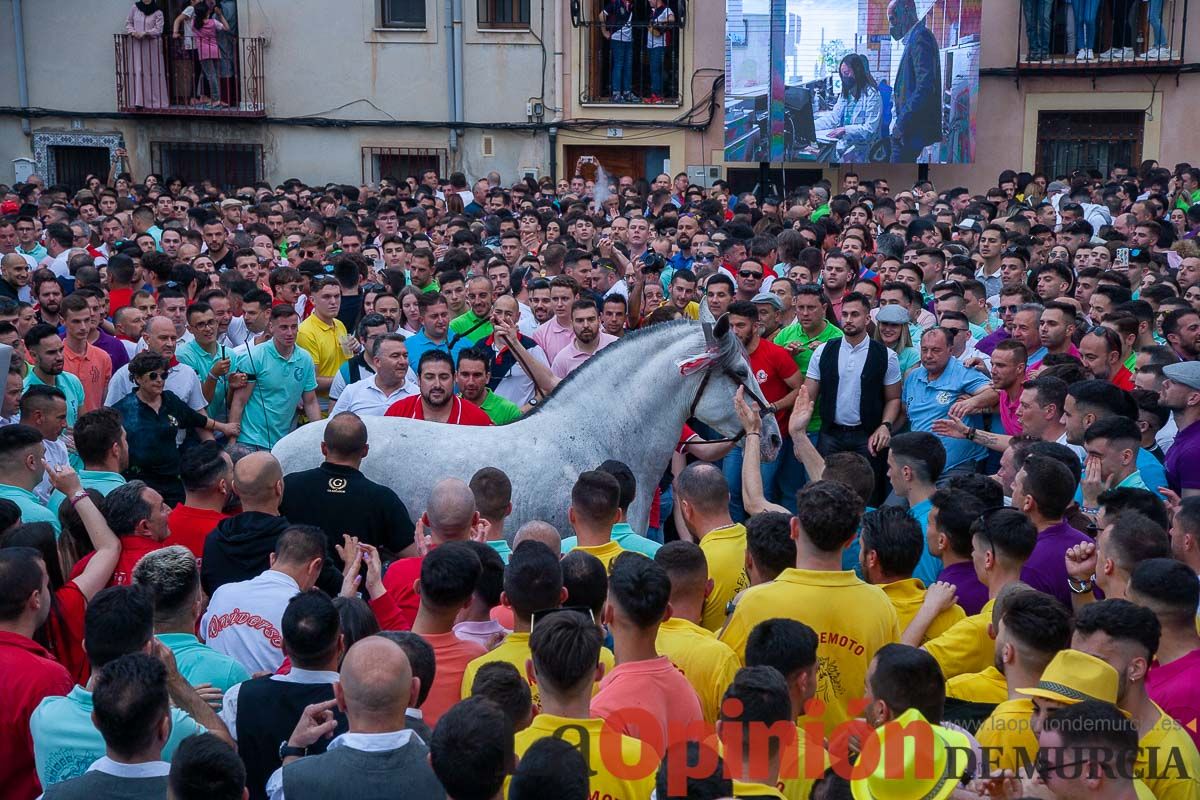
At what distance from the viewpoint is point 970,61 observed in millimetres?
25156

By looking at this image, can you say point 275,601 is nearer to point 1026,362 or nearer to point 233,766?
point 233,766

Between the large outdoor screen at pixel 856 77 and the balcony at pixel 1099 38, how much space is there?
52.6 inches

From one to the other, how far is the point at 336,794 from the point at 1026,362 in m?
6.53

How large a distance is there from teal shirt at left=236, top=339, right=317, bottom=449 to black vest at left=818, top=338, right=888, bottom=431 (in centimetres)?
391

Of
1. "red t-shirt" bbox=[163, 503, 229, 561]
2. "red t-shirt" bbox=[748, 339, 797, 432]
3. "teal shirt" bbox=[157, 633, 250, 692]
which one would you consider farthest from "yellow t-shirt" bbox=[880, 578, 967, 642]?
"red t-shirt" bbox=[748, 339, 797, 432]

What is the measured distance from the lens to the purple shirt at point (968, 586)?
5363 millimetres

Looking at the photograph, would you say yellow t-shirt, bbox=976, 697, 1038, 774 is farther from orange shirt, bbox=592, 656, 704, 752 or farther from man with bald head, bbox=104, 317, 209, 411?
man with bald head, bbox=104, 317, 209, 411

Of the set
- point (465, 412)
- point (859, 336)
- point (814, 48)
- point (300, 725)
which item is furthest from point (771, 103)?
point (300, 725)

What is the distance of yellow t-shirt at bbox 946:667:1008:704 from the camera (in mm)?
4539

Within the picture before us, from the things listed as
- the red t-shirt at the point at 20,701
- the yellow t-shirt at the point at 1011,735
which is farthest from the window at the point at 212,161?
the yellow t-shirt at the point at 1011,735

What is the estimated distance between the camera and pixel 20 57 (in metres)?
26.5

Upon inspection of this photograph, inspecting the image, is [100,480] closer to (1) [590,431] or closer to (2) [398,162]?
(1) [590,431]

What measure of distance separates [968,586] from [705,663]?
136cm

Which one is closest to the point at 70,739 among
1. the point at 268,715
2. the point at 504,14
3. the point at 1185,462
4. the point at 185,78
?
the point at 268,715
